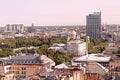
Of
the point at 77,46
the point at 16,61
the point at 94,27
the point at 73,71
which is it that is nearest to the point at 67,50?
the point at 77,46

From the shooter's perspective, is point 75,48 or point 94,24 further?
point 94,24

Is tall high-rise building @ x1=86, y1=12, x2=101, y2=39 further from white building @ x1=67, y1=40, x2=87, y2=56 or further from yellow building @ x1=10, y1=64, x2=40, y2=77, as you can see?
yellow building @ x1=10, y1=64, x2=40, y2=77

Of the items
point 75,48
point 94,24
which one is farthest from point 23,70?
point 94,24

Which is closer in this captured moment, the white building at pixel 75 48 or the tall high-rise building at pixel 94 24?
the white building at pixel 75 48

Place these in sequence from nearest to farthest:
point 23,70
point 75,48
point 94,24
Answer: point 23,70, point 75,48, point 94,24

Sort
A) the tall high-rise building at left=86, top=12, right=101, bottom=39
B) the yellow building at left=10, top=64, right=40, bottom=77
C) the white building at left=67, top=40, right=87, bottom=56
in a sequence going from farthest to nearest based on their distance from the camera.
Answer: the tall high-rise building at left=86, top=12, right=101, bottom=39 < the white building at left=67, top=40, right=87, bottom=56 < the yellow building at left=10, top=64, right=40, bottom=77

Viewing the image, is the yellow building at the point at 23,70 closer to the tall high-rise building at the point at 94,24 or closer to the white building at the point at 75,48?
the white building at the point at 75,48

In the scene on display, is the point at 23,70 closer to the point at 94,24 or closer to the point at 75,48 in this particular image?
the point at 75,48

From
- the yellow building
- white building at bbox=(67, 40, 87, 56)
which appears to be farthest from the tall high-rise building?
the yellow building

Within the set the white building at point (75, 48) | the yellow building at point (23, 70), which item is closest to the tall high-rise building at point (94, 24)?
the white building at point (75, 48)

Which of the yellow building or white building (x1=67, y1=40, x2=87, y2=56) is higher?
the yellow building

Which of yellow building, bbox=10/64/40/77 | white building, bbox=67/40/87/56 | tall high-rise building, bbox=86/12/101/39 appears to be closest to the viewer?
yellow building, bbox=10/64/40/77

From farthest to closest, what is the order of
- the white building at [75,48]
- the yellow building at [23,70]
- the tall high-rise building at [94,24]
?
1. the tall high-rise building at [94,24]
2. the white building at [75,48]
3. the yellow building at [23,70]

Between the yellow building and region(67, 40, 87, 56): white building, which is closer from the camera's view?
the yellow building
